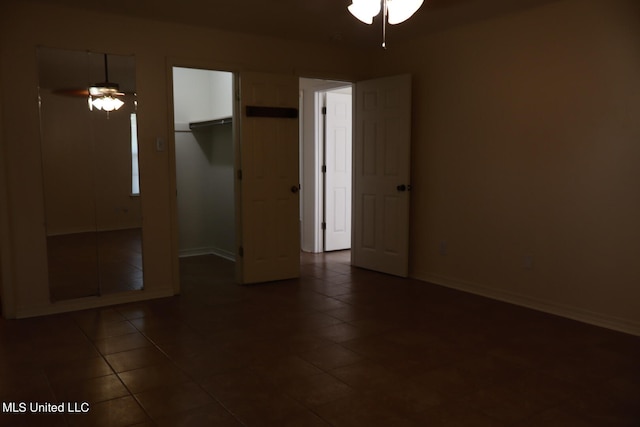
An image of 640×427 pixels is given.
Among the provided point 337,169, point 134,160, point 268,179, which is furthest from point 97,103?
point 337,169

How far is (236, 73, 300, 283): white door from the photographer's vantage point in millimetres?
4867

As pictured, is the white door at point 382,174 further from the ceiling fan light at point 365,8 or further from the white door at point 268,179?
the ceiling fan light at point 365,8

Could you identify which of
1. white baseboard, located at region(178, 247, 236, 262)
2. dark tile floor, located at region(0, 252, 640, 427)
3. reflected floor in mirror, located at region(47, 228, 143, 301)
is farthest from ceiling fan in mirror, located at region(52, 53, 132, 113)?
white baseboard, located at region(178, 247, 236, 262)

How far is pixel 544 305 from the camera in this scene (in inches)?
162

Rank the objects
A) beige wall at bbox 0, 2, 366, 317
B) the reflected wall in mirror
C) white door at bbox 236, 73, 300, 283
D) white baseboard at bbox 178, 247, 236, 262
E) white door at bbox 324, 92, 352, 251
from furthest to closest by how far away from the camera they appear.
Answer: white door at bbox 324, 92, 352, 251
white baseboard at bbox 178, 247, 236, 262
white door at bbox 236, 73, 300, 283
the reflected wall in mirror
beige wall at bbox 0, 2, 366, 317

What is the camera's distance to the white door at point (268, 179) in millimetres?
4867

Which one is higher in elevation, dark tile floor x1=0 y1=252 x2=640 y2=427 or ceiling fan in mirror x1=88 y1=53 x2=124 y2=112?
ceiling fan in mirror x1=88 y1=53 x2=124 y2=112

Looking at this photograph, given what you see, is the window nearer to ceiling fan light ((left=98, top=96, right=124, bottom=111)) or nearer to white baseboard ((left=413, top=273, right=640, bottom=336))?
ceiling fan light ((left=98, top=96, right=124, bottom=111))

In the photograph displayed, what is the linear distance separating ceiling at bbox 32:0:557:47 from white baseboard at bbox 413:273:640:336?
244 centimetres

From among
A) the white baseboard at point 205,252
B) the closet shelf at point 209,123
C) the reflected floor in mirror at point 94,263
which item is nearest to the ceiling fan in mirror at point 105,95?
the reflected floor in mirror at point 94,263

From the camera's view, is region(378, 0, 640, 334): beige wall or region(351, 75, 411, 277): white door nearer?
region(378, 0, 640, 334): beige wall

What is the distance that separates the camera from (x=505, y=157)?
14.3 ft

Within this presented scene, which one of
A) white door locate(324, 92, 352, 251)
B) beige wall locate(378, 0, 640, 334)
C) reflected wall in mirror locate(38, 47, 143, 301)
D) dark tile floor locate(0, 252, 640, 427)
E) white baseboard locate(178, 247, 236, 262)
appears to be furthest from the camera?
white door locate(324, 92, 352, 251)

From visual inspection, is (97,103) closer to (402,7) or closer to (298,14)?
(298,14)
